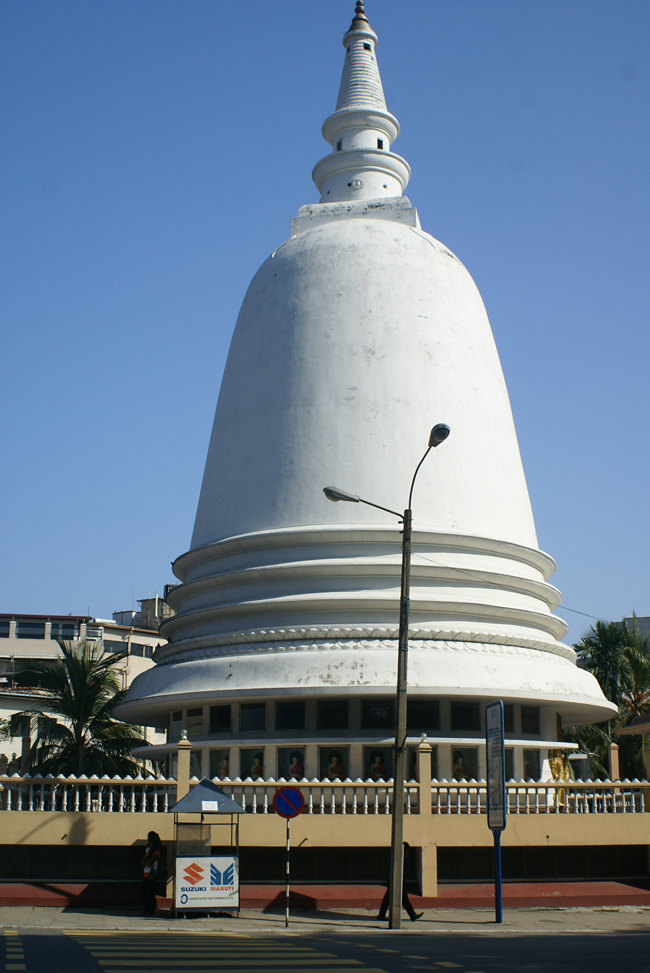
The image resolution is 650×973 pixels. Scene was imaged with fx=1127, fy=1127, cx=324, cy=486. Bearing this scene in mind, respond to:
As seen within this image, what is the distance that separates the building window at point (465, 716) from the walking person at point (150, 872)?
743 cm

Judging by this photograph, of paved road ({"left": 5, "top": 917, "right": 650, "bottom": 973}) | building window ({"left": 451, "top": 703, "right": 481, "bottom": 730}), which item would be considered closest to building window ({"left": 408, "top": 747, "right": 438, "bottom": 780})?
building window ({"left": 451, "top": 703, "right": 481, "bottom": 730})

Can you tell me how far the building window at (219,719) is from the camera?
2509 cm

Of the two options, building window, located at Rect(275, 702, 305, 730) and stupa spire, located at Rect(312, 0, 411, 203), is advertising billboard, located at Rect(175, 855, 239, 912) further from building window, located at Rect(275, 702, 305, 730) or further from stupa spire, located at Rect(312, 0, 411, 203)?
stupa spire, located at Rect(312, 0, 411, 203)

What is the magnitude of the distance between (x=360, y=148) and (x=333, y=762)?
17.9 meters

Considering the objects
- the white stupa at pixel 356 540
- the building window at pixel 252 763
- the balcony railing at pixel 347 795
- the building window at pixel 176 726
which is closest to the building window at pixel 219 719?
the white stupa at pixel 356 540

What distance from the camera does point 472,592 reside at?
26484mm

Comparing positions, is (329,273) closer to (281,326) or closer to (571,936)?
(281,326)

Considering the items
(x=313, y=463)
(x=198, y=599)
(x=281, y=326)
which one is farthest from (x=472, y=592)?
(x=281, y=326)

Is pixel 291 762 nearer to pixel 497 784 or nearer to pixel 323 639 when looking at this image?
pixel 323 639

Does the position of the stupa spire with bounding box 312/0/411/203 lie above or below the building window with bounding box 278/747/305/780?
above

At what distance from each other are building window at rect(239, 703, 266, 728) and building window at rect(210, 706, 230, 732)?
0.48 meters

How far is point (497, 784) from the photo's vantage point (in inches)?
742

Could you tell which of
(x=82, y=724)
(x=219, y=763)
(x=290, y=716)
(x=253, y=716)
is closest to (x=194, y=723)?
(x=219, y=763)

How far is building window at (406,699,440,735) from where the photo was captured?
2434cm
